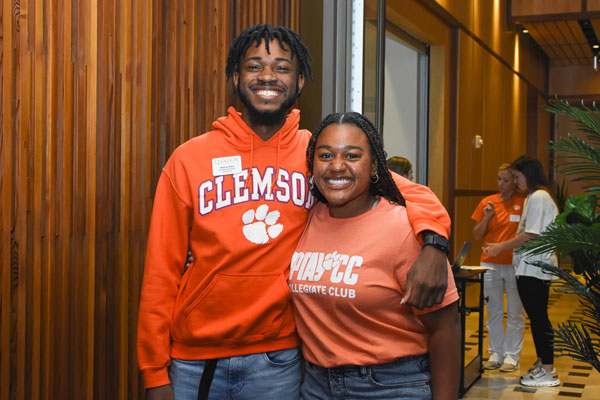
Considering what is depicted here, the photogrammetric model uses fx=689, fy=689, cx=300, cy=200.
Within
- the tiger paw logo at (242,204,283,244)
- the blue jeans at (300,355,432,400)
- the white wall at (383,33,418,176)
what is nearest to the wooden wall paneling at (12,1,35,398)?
the tiger paw logo at (242,204,283,244)

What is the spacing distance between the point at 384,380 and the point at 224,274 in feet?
1.61

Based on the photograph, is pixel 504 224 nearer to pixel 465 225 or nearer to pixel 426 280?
pixel 465 225

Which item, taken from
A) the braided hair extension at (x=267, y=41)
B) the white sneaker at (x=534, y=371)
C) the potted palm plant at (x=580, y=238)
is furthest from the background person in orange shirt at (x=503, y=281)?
the braided hair extension at (x=267, y=41)

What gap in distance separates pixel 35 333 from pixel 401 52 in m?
6.27

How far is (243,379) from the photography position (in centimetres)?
182

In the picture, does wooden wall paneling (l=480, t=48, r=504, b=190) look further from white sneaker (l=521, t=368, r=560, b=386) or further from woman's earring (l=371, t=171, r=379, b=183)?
woman's earring (l=371, t=171, r=379, b=183)

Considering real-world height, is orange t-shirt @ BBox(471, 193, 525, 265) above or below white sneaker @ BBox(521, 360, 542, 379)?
above

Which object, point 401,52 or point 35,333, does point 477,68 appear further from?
point 35,333

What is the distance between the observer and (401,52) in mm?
7750

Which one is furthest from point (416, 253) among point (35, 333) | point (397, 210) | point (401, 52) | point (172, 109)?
point (401, 52)

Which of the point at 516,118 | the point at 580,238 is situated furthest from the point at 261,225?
the point at 516,118

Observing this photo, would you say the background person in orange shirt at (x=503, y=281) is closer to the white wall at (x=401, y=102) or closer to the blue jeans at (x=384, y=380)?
the white wall at (x=401, y=102)

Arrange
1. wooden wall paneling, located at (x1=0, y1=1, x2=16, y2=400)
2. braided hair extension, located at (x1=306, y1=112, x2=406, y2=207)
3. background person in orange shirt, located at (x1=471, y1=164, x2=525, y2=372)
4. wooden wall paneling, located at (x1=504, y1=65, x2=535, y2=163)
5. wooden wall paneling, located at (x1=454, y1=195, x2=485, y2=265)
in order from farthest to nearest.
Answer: wooden wall paneling, located at (x1=504, y1=65, x2=535, y2=163), wooden wall paneling, located at (x1=454, y1=195, x2=485, y2=265), background person in orange shirt, located at (x1=471, y1=164, x2=525, y2=372), wooden wall paneling, located at (x1=0, y1=1, x2=16, y2=400), braided hair extension, located at (x1=306, y1=112, x2=406, y2=207)

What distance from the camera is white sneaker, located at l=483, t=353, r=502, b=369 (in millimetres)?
5727
